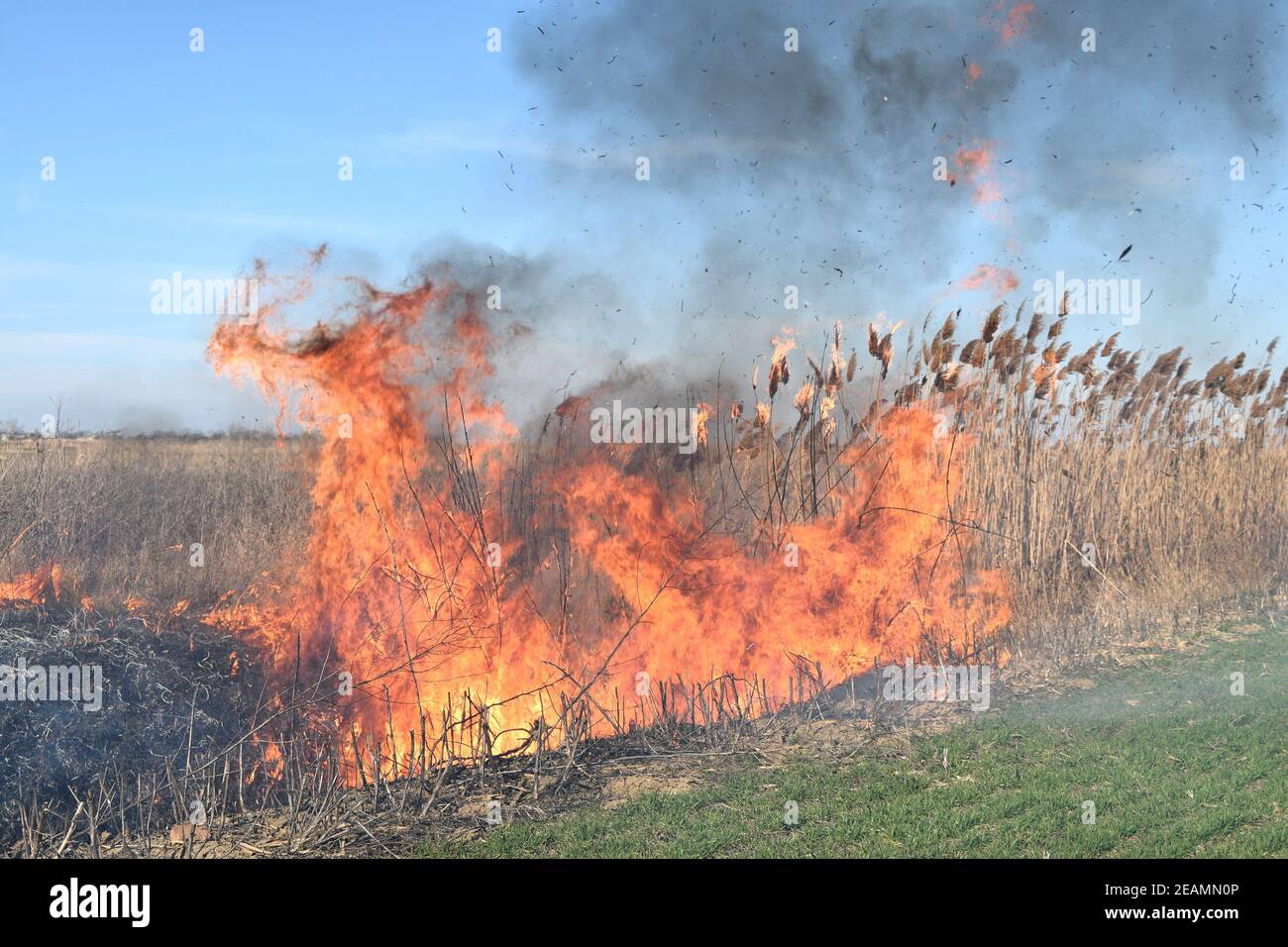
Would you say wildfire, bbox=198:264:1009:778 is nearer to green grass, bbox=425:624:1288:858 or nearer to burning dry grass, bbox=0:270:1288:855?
burning dry grass, bbox=0:270:1288:855

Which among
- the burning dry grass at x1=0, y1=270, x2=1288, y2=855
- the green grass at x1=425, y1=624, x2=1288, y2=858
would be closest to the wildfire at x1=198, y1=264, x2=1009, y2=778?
the burning dry grass at x1=0, y1=270, x2=1288, y2=855

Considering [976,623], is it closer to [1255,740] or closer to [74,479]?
[1255,740]

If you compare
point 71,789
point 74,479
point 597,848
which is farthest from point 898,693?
point 74,479

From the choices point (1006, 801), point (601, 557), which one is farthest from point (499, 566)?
point (1006, 801)

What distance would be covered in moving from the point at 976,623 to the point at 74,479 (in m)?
11.2

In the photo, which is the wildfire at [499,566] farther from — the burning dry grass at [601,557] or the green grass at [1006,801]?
the green grass at [1006,801]

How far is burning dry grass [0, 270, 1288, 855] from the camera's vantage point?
874 cm

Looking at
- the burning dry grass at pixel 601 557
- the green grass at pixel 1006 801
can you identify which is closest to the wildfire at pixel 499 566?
the burning dry grass at pixel 601 557

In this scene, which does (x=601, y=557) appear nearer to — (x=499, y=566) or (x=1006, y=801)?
(x=499, y=566)

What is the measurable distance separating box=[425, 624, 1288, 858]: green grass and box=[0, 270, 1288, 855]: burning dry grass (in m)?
Answer: 1.05

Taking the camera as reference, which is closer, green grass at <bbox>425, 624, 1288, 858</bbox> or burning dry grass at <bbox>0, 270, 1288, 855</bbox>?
green grass at <bbox>425, 624, 1288, 858</bbox>

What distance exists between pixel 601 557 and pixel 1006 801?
161 inches

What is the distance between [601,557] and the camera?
379 inches

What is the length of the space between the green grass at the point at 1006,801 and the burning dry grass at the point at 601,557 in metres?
1.05
